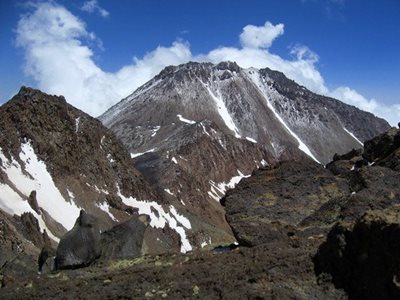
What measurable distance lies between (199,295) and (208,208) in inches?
4934

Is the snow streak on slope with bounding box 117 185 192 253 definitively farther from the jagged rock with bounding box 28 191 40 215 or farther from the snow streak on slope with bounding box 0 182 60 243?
the snow streak on slope with bounding box 0 182 60 243

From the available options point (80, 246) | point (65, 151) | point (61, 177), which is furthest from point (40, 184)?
point (80, 246)

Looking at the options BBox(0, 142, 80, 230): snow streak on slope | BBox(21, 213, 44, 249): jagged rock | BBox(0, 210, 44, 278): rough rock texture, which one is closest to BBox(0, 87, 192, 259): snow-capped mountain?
BBox(0, 142, 80, 230): snow streak on slope

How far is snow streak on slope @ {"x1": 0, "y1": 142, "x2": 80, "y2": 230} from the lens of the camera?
70.6 meters

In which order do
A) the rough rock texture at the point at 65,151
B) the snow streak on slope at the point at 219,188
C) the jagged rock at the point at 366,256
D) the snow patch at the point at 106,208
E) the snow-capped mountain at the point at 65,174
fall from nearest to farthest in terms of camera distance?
the jagged rock at the point at 366,256 < the snow-capped mountain at the point at 65,174 < the rough rock texture at the point at 65,151 < the snow patch at the point at 106,208 < the snow streak on slope at the point at 219,188

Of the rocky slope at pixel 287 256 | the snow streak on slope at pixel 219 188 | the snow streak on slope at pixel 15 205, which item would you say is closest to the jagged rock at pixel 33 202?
the snow streak on slope at pixel 15 205

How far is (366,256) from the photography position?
1116cm

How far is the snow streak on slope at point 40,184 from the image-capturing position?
232 feet

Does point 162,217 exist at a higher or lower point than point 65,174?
lower

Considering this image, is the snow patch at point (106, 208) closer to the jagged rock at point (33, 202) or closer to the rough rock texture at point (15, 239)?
the jagged rock at point (33, 202)

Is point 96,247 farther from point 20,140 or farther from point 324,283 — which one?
point 20,140

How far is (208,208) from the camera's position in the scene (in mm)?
137000

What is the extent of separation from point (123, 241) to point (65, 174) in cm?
6170

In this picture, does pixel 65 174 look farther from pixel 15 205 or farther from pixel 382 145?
pixel 382 145
